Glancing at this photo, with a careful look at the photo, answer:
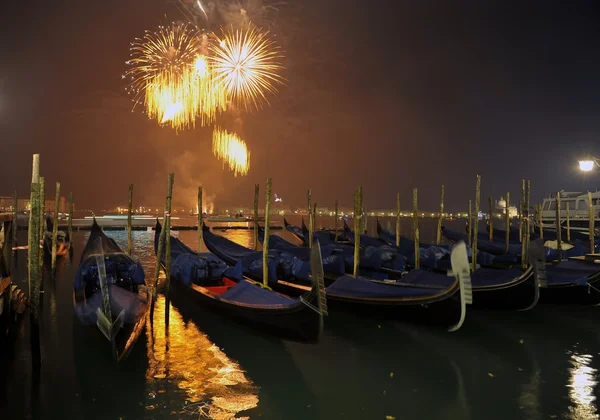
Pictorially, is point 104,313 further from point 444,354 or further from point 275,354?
point 444,354

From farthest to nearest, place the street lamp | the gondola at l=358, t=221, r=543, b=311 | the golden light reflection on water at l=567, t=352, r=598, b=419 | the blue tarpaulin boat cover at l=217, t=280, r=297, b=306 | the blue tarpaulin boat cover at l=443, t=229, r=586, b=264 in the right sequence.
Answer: the street lamp, the blue tarpaulin boat cover at l=443, t=229, r=586, b=264, the gondola at l=358, t=221, r=543, b=311, the blue tarpaulin boat cover at l=217, t=280, r=297, b=306, the golden light reflection on water at l=567, t=352, r=598, b=419

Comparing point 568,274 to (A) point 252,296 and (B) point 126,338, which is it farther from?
(B) point 126,338

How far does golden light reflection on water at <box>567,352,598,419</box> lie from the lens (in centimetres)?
425

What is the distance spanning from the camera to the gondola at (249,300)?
542 centimetres

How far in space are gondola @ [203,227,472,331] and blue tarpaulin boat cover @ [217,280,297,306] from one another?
1475 millimetres

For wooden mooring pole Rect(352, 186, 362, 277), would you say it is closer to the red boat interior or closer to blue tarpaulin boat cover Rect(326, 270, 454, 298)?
blue tarpaulin boat cover Rect(326, 270, 454, 298)

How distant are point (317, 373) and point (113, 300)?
9.45 ft

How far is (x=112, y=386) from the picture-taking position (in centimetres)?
478

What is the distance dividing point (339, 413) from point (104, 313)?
310cm

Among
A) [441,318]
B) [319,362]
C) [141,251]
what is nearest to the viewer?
[319,362]

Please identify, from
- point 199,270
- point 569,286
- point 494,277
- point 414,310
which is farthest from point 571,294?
point 199,270

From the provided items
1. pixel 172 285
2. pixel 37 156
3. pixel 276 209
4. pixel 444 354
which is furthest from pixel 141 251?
pixel 276 209

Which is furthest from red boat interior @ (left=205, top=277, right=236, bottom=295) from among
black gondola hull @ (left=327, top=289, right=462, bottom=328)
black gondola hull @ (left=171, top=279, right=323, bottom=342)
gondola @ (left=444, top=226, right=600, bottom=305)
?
A: gondola @ (left=444, top=226, right=600, bottom=305)

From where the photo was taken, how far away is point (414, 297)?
6.58 m
